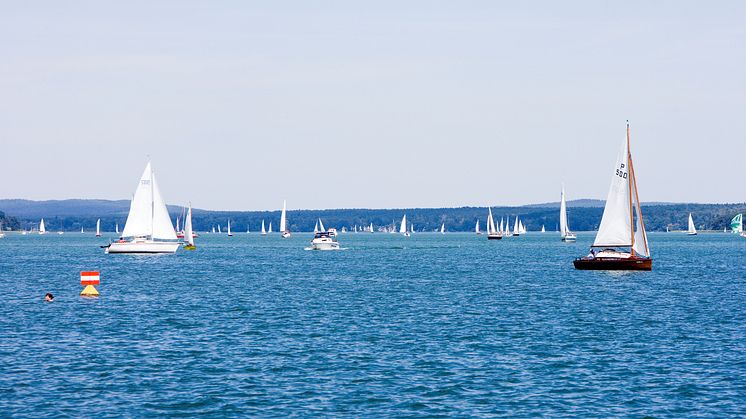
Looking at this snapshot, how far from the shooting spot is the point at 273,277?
9712 cm

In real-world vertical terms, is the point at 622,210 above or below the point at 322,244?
above

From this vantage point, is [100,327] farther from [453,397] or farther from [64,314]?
[453,397]

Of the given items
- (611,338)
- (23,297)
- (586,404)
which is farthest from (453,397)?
(23,297)

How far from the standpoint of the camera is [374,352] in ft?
133

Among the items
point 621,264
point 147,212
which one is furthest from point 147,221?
point 621,264

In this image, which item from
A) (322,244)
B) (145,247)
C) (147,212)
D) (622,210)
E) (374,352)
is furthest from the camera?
(322,244)

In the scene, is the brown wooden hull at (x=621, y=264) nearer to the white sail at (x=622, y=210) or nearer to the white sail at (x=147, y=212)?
the white sail at (x=622, y=210)

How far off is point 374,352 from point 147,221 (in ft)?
322

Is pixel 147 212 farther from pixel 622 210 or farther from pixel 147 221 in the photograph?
pixel 622 210

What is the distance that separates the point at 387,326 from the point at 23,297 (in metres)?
32.2

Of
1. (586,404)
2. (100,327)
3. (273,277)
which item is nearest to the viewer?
(586,404)

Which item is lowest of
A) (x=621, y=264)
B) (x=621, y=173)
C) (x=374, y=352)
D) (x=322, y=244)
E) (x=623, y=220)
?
(x=374, y=352)

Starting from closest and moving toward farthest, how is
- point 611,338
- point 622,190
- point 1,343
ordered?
point 1,343, point 611,338, point 622,190

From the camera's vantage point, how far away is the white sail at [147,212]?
130375 mm
